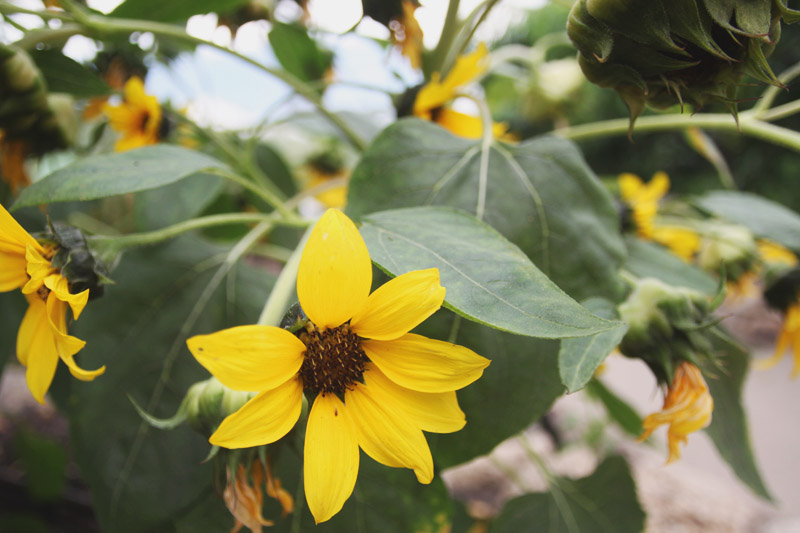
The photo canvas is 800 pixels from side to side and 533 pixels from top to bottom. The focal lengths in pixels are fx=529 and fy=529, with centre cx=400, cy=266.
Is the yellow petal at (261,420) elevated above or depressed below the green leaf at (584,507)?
above

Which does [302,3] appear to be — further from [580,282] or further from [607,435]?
[607,435]

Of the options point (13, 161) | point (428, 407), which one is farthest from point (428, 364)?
point (13, 161)

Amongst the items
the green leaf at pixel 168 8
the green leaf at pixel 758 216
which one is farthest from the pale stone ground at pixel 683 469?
the green leaf at pixel 168 8

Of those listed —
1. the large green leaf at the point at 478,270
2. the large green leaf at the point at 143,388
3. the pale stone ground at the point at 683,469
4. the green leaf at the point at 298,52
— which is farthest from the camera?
the pale stone ground at the point at 683,469

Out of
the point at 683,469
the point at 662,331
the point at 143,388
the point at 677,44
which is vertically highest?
the point at 677,44

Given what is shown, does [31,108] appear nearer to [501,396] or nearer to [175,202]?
[175,202]

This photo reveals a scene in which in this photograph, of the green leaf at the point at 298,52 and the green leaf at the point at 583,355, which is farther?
the green leaf at the point at 298,52

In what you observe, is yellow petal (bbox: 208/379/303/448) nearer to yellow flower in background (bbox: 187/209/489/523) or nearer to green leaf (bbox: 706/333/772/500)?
yellow flower in background (bbox: 187/209/489/523)

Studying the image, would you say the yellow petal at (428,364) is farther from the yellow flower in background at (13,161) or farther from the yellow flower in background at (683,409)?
the yellow flower in background at (13,161)
